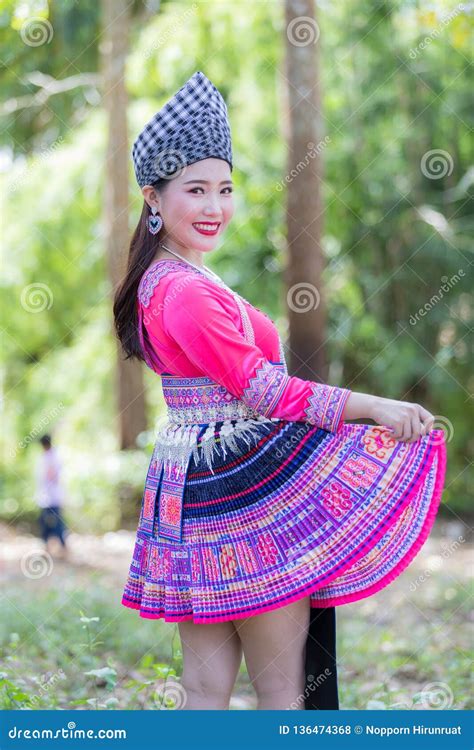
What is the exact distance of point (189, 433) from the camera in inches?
90.8

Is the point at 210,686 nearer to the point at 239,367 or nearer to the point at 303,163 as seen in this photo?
the point at 239,367

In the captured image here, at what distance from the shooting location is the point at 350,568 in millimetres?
2238

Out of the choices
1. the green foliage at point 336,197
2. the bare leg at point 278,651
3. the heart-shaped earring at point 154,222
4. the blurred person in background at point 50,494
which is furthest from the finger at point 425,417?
the green foliage at point 336,197

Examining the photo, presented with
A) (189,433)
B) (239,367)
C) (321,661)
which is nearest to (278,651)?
(321,661)

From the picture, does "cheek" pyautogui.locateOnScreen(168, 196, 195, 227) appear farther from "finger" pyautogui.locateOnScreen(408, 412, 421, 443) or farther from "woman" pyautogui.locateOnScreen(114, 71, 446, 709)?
"finger" pyautogui.locateOnScreen(408, 412, 421, 443)

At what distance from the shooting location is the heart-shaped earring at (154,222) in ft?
7.74

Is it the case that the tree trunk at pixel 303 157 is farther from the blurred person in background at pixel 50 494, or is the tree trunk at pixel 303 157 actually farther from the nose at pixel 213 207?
the nose at pixel 213 207

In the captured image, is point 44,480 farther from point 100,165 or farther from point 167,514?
point 167,514

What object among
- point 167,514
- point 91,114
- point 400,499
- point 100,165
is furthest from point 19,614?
point 91,114

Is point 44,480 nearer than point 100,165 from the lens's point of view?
Yes

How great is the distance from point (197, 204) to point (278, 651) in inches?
44.1

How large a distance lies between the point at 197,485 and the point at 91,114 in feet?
33.7

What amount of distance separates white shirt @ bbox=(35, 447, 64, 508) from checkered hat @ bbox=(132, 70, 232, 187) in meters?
6.85

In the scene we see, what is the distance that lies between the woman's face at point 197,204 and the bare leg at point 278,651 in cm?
94
